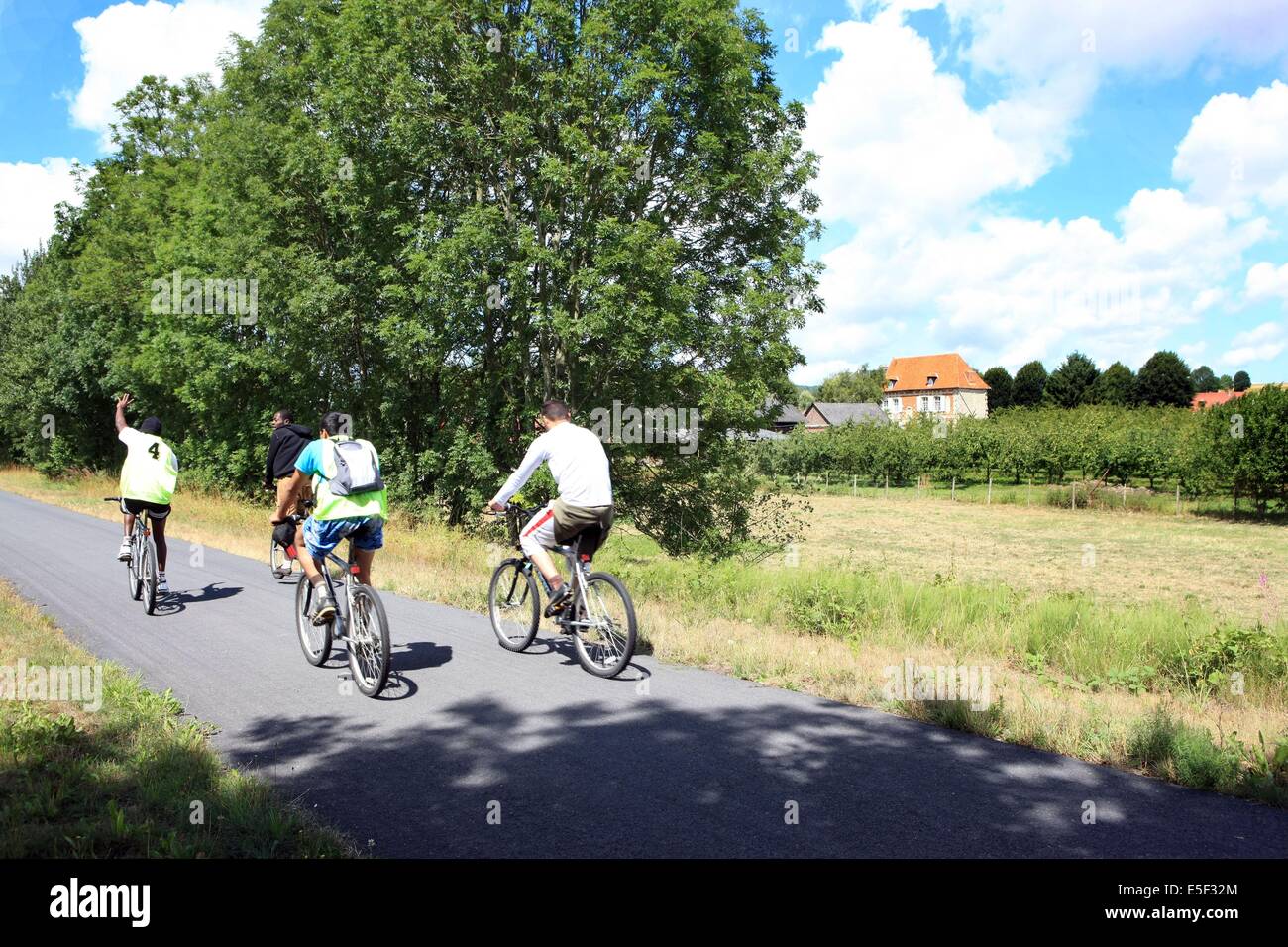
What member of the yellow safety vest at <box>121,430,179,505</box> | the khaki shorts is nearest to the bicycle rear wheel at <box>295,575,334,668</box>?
the khaki shorts

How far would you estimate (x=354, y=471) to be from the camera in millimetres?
6453

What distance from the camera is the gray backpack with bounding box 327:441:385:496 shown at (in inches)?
253

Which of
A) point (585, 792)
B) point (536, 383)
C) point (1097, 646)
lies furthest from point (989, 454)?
point (585, 792)

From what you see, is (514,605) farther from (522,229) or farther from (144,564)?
(522,229)

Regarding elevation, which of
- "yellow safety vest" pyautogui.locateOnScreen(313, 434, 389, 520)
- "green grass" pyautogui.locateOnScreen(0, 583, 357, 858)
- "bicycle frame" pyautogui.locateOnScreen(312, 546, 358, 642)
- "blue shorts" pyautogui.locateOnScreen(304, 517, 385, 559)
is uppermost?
"yellow safety vest" pyautogui.locateOnScreen(313, 434, 389, 520)

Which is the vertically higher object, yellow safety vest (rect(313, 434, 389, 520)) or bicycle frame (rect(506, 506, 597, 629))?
yellow safety vest (rect(313, 434, 389, 520))

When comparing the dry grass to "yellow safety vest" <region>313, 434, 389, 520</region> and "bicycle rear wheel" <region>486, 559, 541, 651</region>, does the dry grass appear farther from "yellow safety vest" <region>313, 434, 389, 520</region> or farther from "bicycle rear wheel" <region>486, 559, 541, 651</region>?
"yellow safety vest" <region>313, 434, 389, 520</region>

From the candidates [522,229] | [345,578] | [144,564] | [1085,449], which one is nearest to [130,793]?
[345,578]

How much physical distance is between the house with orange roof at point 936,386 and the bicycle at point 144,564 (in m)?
116

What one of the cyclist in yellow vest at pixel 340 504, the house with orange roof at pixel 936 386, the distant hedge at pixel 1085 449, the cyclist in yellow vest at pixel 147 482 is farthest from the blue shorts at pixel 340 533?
the house with orange roof at pixel 936 386

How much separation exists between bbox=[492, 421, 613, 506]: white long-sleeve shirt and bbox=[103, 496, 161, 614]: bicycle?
4745 mm

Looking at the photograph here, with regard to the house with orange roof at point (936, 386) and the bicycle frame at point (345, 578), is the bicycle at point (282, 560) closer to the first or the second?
the bicycle frame at point (345, 578)
